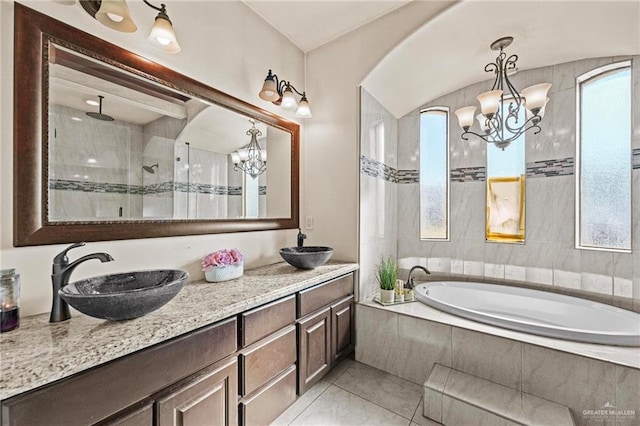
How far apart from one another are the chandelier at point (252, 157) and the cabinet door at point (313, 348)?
124 cm

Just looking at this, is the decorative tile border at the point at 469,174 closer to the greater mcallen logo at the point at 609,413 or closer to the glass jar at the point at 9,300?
the greater mcallen logo at the point at 609,413

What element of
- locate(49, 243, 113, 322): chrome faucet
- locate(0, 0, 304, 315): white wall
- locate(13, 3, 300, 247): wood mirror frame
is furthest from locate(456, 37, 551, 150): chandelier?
locate(49, 243, 113, 322): chrome faucet

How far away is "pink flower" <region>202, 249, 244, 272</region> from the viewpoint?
165 cm

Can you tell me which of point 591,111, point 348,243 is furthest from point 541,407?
point 591,111

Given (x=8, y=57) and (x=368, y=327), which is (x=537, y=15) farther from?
(x=8, y=57)

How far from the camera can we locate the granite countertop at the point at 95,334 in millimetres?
738

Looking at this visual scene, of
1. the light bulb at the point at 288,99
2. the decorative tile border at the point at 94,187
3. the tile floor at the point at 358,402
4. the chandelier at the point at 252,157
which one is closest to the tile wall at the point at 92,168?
the decorative tile border at the point at 94,187

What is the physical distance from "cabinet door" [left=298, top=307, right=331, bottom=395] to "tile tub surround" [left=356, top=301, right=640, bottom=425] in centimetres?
43

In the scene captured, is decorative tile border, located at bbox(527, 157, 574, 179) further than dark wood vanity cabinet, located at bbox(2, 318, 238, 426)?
Yes

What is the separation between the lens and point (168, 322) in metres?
1.04

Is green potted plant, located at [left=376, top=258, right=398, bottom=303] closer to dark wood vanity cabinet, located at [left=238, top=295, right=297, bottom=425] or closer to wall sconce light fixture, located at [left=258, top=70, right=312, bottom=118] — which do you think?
dark wood vanity cabinet, located at [left=238, top=295, right=297, bottom=425]

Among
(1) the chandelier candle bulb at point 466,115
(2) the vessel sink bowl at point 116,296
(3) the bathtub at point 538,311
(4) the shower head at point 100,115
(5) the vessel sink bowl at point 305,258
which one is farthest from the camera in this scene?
(1) the chandelier candle bulb at point 466,115

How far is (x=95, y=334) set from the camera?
93 centimetres

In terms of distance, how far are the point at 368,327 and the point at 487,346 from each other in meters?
0.89
